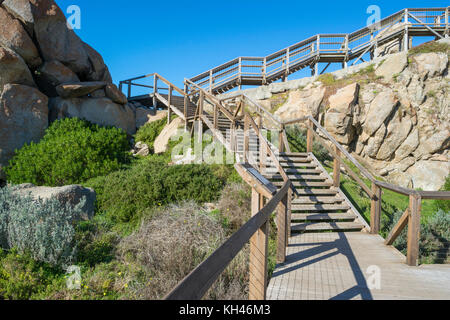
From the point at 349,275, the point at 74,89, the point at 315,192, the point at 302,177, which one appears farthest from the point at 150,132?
the point at 349,275

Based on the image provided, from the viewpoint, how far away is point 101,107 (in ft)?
42.8

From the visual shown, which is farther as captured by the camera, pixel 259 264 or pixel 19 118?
pixel 19 118

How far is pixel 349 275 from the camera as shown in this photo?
3391 millimetres

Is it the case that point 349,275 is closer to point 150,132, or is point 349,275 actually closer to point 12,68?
point 150,132

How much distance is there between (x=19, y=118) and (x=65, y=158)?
10.2 feet

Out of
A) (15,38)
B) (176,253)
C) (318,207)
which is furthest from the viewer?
(15,38)

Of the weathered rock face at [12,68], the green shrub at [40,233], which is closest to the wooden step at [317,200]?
the green shrub at [40,233]

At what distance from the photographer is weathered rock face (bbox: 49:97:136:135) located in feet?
39.3

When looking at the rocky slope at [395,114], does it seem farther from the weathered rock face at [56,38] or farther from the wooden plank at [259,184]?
the wooden plank at [259,184]

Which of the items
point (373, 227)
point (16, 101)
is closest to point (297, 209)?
point (373, 227)

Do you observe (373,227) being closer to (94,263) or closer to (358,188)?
(358,188)

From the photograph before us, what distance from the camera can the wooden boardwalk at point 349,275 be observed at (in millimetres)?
2904

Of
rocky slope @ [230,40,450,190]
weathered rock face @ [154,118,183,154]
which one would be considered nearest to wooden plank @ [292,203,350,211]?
rocky slope @ [230,40,450,190]

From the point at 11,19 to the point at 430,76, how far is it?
18778mm
